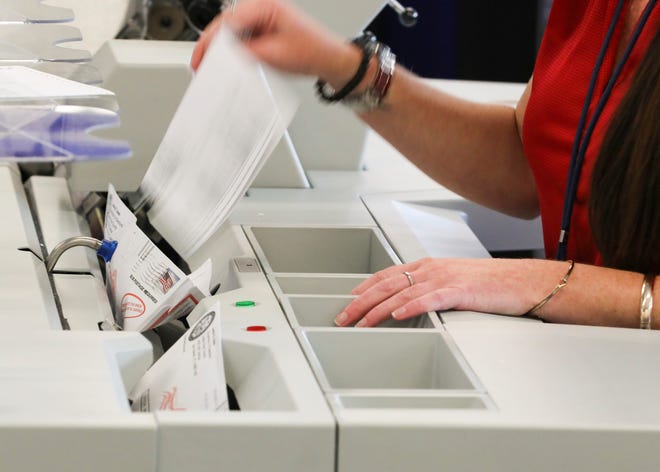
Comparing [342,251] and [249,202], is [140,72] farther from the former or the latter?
[342,251]

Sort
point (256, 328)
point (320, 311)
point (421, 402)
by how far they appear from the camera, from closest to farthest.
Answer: point (421, 402), point (256, 328), point (320, 311)

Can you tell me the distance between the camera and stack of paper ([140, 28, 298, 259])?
1009 millimetres

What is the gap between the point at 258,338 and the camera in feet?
3.16

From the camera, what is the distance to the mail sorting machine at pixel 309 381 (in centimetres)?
78

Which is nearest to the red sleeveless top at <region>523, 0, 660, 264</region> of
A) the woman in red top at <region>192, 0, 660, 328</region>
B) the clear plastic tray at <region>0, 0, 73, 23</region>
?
the woman in red top at <region>192, 0, 660, 328</region>

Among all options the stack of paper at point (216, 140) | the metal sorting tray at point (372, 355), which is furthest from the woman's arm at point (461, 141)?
the stack of paper at point (216, 140)

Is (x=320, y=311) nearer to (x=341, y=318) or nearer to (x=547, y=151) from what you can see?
(x=341, y=318)

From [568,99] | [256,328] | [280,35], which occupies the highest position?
[280,35]

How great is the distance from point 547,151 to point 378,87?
0.72 feet

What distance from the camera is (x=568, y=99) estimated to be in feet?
4.23

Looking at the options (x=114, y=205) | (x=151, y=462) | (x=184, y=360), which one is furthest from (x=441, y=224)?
(x=151, y=462)

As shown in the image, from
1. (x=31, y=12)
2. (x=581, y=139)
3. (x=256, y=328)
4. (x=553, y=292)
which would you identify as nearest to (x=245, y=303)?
(x=256, y=328)

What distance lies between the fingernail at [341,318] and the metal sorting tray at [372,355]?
1 centimetres

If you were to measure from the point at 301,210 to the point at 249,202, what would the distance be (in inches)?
Result: 3.0
